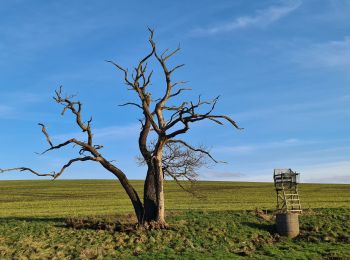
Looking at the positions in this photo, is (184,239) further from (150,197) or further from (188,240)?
(150,197)

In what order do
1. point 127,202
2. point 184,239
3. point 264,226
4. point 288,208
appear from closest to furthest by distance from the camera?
point 184,239 → point 264,226 → point 288,208 → point 127,202

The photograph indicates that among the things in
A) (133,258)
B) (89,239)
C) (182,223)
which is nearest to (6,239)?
(89,239)

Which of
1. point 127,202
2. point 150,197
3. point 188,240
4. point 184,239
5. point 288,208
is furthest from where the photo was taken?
point 127,202

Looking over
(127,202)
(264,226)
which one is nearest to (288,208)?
(264,226)

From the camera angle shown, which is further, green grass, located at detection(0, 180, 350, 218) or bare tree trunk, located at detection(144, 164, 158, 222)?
green grass, located at detection(0, 180, 350, 218)

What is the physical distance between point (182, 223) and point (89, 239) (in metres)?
6.70

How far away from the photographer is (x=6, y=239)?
28.5m

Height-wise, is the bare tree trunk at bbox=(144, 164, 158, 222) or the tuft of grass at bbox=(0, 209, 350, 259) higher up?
the bare tree trunk at bbox=(144, 164, 158, 222)

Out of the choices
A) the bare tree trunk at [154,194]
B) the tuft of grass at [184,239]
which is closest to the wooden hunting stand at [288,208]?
the tuft of grass at [184,239]

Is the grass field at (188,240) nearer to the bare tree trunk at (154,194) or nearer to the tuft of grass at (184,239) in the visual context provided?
the tuft of grass at (184,239)

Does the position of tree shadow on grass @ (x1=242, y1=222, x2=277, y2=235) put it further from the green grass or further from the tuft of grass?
the green grass

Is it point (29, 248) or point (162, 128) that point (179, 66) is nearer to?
point (162, 128)

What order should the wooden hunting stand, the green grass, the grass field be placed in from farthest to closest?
the green grass → the wooden hunting stand → the grass field

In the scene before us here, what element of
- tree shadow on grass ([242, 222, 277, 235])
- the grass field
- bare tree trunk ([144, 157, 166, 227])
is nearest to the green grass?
bare tree trunk ([144, 157, 166, 227])
